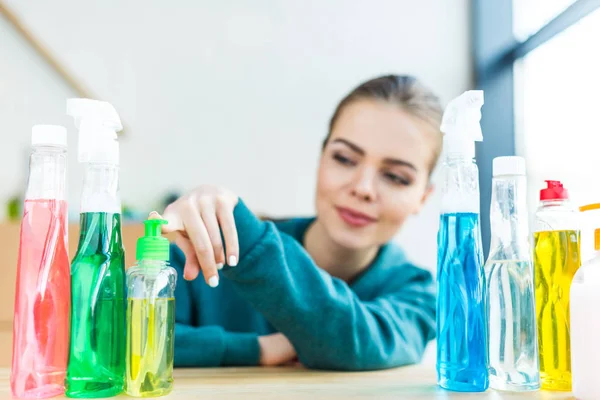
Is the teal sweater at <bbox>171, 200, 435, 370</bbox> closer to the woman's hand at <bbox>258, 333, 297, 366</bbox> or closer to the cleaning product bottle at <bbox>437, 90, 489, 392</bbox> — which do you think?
the woman's hand at <bbox>258, 333, 297, 366</bbox>

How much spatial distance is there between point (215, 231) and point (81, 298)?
145 mm

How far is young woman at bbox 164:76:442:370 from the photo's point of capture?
0.60m

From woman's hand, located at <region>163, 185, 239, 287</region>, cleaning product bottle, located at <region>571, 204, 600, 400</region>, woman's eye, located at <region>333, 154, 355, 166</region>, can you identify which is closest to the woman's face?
woman's eye, located at <region>333, 154, 355, 166</region>

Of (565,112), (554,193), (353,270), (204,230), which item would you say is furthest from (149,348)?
(565,112)

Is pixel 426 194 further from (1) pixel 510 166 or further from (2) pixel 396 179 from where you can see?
(1) pixel 510 166

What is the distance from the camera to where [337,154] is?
0.86m

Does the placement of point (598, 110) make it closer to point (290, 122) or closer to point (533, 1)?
point (533, 1)

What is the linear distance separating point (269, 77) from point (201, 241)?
445 mm

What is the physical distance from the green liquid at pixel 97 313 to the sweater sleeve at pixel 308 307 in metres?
0.14

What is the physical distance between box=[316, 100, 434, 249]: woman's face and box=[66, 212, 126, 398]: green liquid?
0.48 metres

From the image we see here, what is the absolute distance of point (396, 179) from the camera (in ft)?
2.83

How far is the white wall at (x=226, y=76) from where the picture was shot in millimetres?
824

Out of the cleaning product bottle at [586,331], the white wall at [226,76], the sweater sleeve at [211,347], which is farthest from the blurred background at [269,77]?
the cleaning product bottle at [586,331]

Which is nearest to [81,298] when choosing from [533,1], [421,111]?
[421,111]
